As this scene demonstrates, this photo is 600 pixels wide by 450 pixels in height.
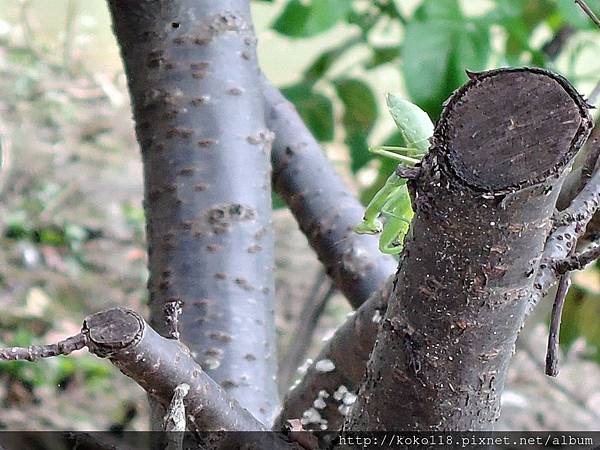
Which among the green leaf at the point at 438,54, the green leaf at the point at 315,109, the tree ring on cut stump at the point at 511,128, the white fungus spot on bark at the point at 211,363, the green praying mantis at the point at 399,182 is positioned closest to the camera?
the tree ring on cut stump at the point at 511,128

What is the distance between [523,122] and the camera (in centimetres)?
27

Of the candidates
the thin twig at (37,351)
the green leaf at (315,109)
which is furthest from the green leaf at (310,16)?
the thin twig at (37,351)

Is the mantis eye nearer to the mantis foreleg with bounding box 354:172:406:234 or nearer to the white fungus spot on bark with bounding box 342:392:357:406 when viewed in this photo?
the mantis foreleg with bounding box 354:172:406:234

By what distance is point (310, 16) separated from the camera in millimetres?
783

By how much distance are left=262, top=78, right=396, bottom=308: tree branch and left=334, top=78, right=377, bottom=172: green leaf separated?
31cm

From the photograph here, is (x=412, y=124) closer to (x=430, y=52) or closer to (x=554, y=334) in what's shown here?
(x=554, y=334)

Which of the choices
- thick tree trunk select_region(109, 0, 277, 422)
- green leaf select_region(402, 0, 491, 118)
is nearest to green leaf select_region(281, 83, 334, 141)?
green leaf select_region(402, 0, 491, 118)

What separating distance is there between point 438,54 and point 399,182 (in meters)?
0.39

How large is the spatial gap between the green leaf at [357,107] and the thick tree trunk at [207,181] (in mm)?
426

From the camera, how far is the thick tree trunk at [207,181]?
509 mm

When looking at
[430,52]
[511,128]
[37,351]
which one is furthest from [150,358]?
[430,52]

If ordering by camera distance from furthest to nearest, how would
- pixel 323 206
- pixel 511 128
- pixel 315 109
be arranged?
pixel 315 109 → pixel 323 206 → pixel 511 128

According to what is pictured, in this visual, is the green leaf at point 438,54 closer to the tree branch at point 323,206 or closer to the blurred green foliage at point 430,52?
the blurred green foliage at point 430,52

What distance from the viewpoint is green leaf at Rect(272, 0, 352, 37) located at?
2.52 ft
